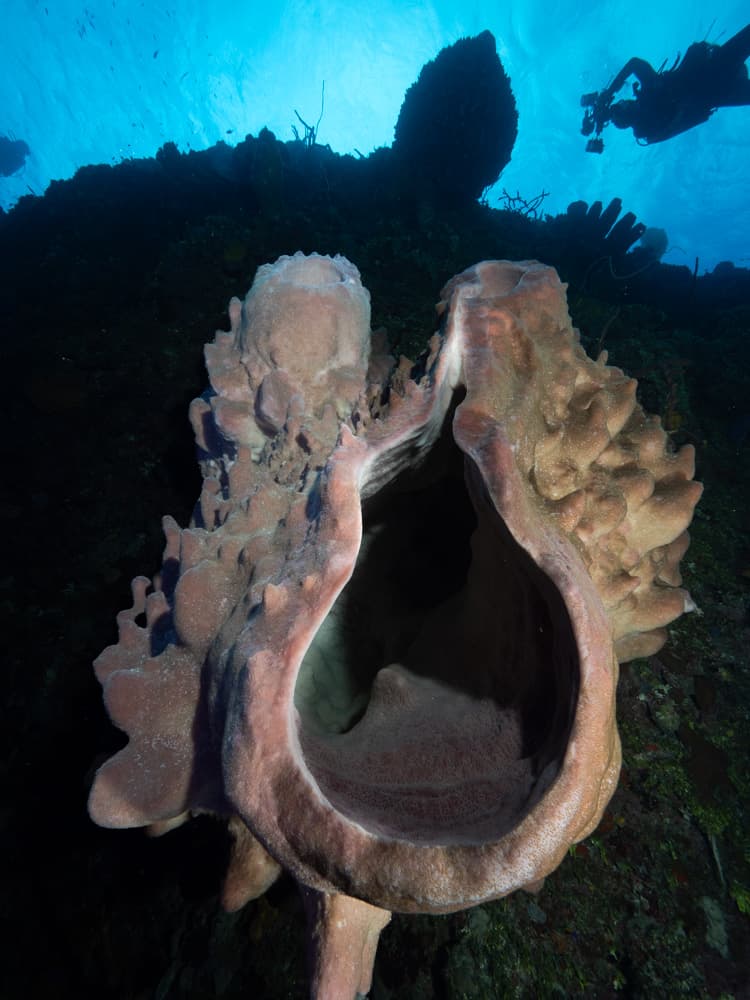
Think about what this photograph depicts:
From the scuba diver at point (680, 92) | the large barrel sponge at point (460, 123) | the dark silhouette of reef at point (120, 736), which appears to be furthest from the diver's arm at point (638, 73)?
the dark silhouette of reef at point (120, 736)

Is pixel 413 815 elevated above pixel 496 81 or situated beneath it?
situated beneath

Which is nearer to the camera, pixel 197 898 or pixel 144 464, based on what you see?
pixel 197 898

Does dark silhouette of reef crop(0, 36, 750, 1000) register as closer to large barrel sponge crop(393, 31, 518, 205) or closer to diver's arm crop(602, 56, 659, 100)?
large barrel sponge crop(393, 31, 518, 205)

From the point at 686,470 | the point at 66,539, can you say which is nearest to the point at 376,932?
the point at 686,470

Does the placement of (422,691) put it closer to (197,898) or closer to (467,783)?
(467,783)

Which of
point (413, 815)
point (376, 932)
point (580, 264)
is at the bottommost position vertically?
point (376, 932)

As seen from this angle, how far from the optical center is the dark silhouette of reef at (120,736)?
2.19m

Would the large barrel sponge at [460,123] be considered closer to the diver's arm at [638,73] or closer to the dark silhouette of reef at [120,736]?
the diver's arm at [638,73]

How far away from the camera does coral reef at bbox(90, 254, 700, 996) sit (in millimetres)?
1037

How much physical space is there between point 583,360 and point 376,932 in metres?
1.96

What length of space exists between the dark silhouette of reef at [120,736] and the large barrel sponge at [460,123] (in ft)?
35.2

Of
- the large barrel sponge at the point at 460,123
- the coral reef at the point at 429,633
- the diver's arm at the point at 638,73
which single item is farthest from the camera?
the diver's arm at the point at 638,73

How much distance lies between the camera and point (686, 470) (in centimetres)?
187

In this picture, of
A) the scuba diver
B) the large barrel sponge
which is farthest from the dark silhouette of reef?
the scuba diver
